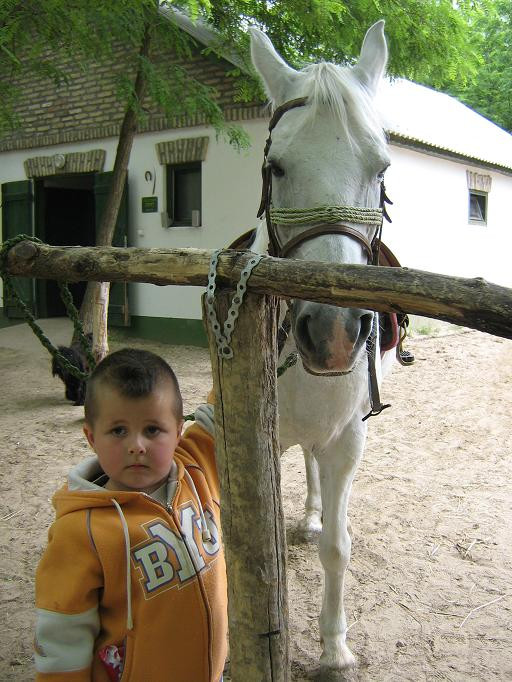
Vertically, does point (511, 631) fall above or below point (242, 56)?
below

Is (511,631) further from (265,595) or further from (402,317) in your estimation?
(265,595)

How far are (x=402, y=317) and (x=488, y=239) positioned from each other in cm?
1103

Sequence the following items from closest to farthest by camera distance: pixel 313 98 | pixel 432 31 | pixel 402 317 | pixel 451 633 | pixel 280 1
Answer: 1. pixel 313 98
2. pixel 451 633
3. pixel 402 317
4. pixel 280 1
5. pixel 432 31

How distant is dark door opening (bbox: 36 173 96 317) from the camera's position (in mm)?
10961

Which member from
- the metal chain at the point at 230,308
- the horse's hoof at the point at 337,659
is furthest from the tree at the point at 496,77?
the metal chain at the point at 230,308

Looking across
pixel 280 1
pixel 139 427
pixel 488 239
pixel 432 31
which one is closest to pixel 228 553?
pixel 139 427

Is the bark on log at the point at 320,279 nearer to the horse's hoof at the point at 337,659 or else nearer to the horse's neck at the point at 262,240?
the horse's neck at the point at 262,240

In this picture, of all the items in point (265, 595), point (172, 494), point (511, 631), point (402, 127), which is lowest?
point (511, 631)

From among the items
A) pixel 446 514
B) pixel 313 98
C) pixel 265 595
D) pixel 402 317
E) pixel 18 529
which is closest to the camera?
pixel 265 595

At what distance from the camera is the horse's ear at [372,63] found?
238cm

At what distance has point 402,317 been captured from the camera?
9.96 ft

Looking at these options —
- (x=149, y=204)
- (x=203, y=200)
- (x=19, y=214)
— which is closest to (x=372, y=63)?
(x=203, y=200)

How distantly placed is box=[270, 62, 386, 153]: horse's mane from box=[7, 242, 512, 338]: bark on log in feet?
3.03

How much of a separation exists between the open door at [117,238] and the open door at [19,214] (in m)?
1.61
